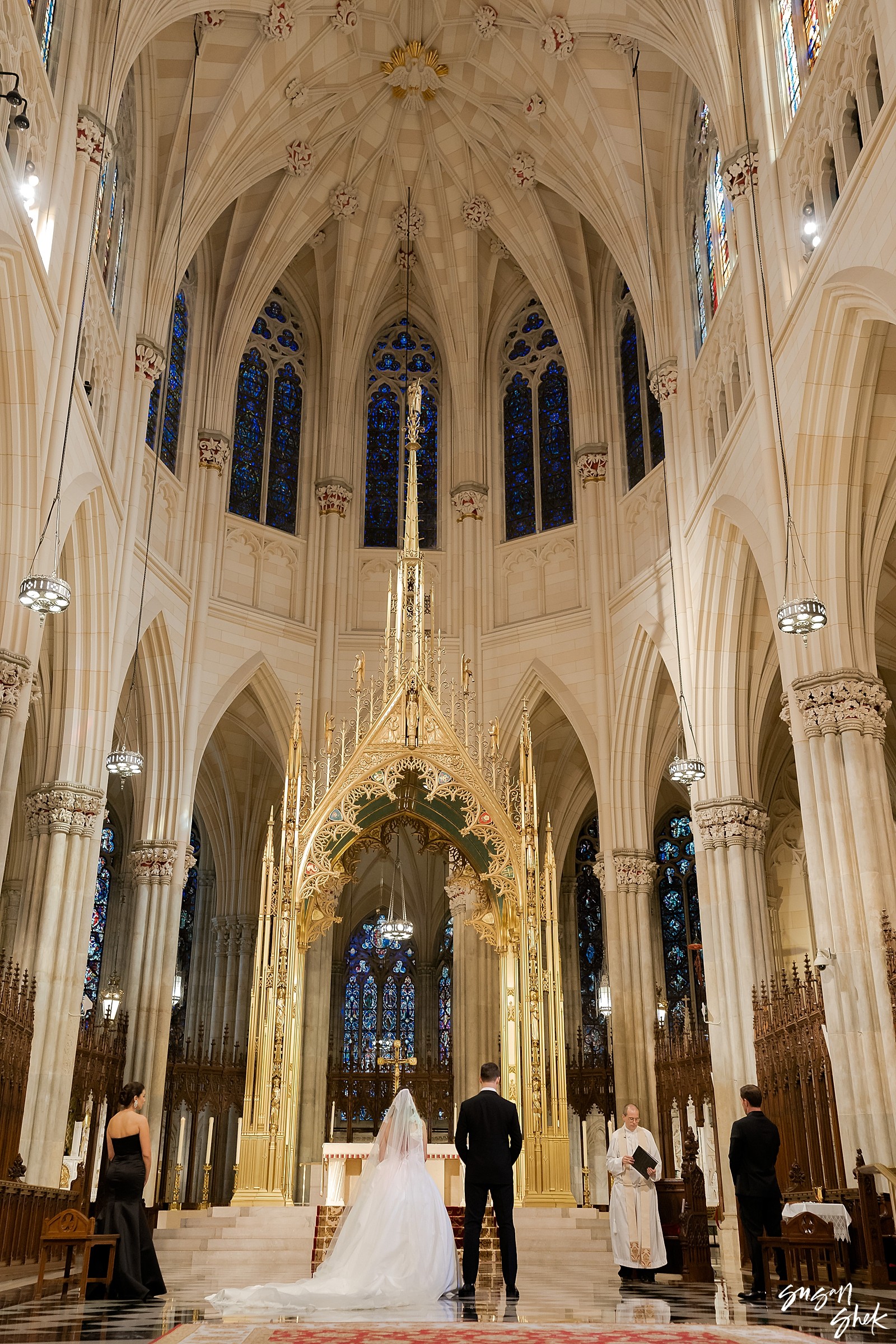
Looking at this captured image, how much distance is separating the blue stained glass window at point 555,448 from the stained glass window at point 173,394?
6.84 metres

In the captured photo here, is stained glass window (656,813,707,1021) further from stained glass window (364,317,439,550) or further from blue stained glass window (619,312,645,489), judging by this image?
stained glass window (364,317,439,550)

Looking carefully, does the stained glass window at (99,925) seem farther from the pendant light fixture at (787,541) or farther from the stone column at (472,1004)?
the pendant light fixture at (787,541)

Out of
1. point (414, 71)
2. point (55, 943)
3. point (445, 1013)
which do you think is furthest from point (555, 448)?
point (445, 1013)

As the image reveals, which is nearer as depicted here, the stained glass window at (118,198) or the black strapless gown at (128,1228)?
the black strapless gown at (128,1228)

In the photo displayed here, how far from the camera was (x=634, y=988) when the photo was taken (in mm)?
19453

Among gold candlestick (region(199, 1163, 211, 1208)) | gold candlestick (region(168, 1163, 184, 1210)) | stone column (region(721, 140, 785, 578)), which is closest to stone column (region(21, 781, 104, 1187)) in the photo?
gold candlestick (region(168, 1163, 184, 1210))

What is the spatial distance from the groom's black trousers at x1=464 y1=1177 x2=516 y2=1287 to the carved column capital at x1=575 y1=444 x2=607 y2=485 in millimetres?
15743

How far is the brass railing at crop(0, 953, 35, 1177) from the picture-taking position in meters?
12.8

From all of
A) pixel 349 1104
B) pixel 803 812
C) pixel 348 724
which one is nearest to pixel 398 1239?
pixel 803 812

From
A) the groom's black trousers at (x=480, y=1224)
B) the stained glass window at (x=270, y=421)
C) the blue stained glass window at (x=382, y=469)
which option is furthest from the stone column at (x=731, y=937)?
the stained glass window at (x=270, y=421)

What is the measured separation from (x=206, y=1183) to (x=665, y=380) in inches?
605

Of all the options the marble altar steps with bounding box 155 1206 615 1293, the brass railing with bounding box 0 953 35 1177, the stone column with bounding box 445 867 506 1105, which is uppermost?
the stone column with bounding box 445 867 506 1105

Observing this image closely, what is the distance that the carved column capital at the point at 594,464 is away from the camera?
22531 millimetres

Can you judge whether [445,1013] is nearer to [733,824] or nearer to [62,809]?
[733,824]
